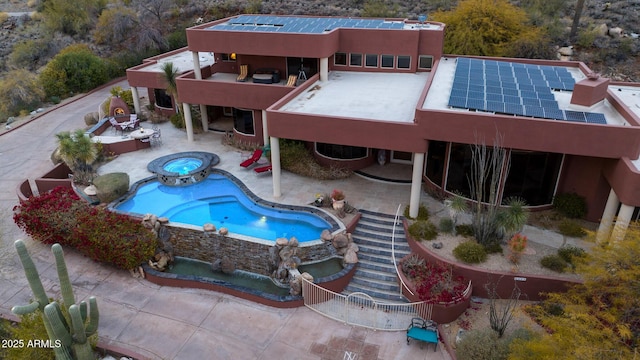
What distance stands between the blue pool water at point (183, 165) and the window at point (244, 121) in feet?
12.6

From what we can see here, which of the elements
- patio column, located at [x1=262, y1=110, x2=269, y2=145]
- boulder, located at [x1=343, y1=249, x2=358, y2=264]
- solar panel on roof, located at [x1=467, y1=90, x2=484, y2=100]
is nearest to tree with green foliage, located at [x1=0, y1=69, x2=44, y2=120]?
patio column, located at [x1=262, y1=110, x2=269, y2=145]

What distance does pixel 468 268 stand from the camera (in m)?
16.2

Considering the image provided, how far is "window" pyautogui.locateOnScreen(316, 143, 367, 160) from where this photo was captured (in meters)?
23.7

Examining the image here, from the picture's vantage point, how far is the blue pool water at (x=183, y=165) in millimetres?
24450

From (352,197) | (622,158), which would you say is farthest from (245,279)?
(622,158)

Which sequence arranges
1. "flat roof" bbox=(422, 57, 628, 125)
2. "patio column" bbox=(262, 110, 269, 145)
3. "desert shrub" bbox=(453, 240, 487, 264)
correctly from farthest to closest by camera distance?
"patio column" bbox=(262, 110, 269, 145) → "flat roof" bbox=(422, 57, 628, 125) → "desert shrub" bbox=(453, 240, 487, 264)

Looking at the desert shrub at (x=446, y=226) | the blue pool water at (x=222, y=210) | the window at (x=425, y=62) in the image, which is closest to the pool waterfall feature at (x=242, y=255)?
the blue pool water at (x=222, y=210)

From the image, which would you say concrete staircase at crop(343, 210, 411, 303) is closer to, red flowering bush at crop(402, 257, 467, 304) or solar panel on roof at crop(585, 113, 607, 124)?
red flowering bush at crop(402, 257, 467, 304)

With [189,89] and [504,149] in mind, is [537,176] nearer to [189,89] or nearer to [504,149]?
[504,149]

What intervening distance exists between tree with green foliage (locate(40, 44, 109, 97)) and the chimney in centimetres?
4050

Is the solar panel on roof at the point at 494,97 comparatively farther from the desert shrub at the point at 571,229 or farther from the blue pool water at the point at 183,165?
the blue pool water at the point at 183,165

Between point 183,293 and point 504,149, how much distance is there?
14.6 meters

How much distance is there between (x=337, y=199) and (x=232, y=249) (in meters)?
5.36

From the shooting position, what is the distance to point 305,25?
1070 inches
